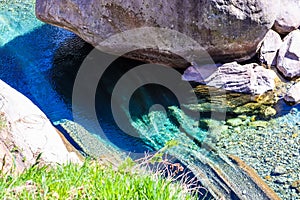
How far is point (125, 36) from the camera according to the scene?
591 cm

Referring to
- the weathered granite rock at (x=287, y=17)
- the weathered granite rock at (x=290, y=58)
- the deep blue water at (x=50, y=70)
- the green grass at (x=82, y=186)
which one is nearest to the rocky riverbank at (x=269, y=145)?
the deep blue water at (x=50, y=70)

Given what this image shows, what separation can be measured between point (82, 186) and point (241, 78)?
3.69 meters

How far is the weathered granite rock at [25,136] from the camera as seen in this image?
3049 mm

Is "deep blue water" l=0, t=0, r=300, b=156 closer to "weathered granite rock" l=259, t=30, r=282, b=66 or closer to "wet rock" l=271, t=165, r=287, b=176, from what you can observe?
"weathered granite rock" l=259, t=30, r=282, b=66

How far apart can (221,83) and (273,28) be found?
1.20 meters

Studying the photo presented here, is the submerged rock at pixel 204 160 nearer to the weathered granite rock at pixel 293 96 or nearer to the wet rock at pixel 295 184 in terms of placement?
the wet rock at pixel 295 184

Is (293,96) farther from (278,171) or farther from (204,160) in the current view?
(204,160)

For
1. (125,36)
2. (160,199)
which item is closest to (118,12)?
(125,36)

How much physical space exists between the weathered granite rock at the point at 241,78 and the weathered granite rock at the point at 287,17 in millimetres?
721

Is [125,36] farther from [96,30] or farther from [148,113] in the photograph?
[148,113]

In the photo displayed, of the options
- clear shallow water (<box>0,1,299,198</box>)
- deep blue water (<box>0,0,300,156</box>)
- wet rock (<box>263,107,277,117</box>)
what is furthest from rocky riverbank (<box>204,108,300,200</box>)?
deep blue water (<box>0,0,300,156</box>)

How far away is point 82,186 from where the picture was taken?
8.13 feet

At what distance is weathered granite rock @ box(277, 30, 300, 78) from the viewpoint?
5.90 m

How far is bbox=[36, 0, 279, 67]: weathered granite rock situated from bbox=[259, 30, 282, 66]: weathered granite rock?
179 millimetres
